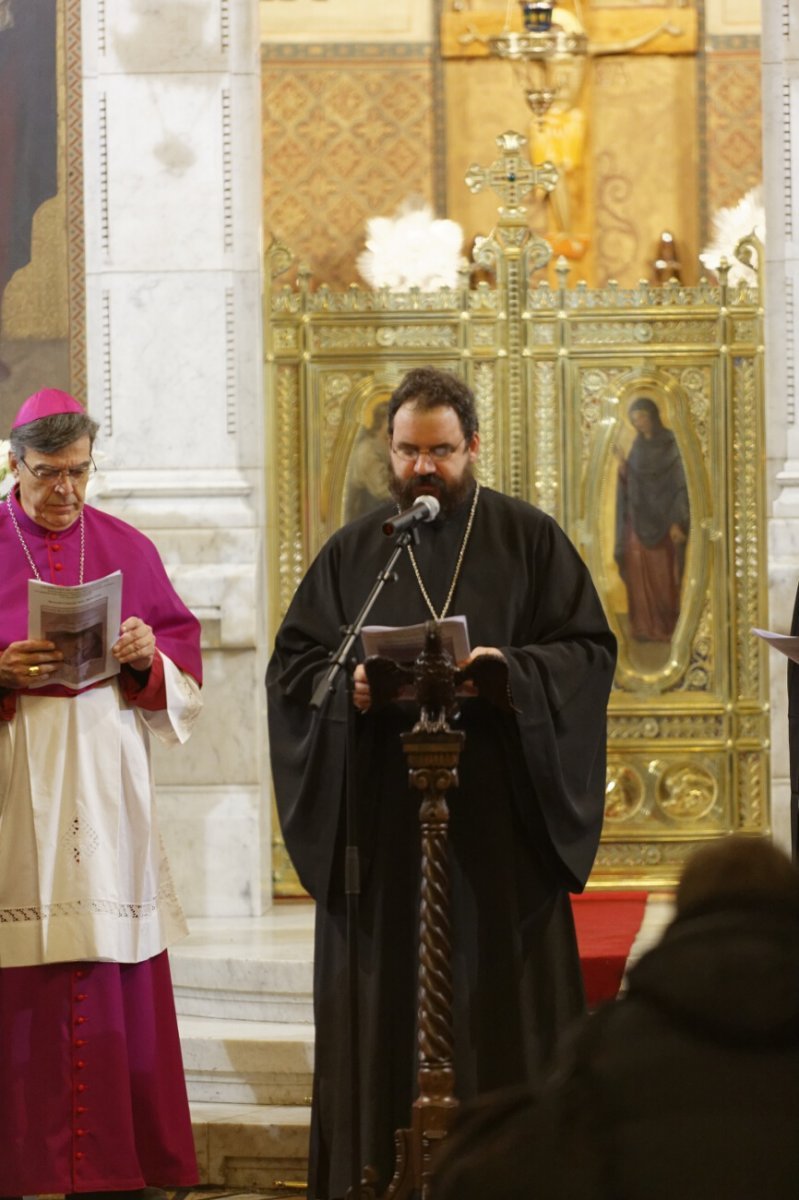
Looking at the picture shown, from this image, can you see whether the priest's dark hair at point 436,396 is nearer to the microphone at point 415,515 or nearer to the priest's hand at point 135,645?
the microphone at point 415,515

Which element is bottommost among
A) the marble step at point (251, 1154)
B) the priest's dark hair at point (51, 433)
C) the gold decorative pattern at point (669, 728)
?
the marble step at point (251, 1154)

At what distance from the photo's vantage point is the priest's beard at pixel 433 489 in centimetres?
494

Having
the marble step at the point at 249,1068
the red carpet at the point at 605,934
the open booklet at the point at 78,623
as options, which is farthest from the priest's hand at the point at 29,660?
the marble step at the point at 249,1068

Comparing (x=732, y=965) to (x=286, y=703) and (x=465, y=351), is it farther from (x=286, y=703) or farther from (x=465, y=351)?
(x=465, y=351)

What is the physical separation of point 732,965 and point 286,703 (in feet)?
10.6

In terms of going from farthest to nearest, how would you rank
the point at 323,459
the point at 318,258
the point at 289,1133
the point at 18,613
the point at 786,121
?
the point at 318,258
the point at 323,459
the point at 786,121
the point at 289,1133
the point at 18,613

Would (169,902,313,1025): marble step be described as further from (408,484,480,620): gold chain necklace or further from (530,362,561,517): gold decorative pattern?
(530,362,561,517): gold decorative pattern

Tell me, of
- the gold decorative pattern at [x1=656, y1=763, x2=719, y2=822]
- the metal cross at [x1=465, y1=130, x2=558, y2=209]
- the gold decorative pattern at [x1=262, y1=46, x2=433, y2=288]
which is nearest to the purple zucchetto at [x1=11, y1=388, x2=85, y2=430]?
the metal cross at [x1=465, y1=130, x2=558, y2=209]

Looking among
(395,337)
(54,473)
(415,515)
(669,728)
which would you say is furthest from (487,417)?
(415,515)

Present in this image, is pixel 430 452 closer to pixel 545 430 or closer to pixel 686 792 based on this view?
pixel 545 430

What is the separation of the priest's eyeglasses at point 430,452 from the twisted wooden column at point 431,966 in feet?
2.30

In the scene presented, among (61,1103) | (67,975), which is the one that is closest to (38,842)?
(67,975)

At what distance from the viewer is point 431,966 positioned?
4.73 m

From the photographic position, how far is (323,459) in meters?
8.70
